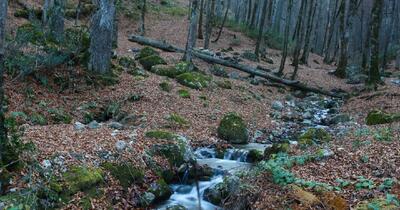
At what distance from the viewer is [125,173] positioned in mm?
6898

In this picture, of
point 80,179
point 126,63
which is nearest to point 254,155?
point 80,179

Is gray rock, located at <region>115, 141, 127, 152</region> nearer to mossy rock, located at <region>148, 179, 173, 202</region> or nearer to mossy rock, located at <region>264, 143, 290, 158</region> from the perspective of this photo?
mossy rock, located at <region>148, 179, 173, 202</region>

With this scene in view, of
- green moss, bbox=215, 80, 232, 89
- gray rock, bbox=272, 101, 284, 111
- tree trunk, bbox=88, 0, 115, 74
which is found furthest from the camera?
green moss, bbox=215, 80, 232, 89

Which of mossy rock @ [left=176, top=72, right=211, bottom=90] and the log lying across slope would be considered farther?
the log lying across slope

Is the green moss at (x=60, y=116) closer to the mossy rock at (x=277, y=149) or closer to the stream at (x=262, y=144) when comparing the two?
the stream at (x=262, y=144)

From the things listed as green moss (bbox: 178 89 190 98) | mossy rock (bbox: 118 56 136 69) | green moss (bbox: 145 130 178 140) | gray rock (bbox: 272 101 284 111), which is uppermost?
mossy rock (bbox: 118 56 136 69)

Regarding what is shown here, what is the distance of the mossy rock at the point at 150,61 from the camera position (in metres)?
16.4

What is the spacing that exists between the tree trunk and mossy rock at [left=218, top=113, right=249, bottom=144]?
4.46 meters

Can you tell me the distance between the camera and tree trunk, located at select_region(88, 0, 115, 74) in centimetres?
1234

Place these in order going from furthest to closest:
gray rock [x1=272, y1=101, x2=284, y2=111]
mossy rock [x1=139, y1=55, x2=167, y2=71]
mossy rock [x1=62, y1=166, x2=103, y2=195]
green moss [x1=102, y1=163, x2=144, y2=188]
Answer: mossy rock [x1=139, y1=55, x2=167, y2=71] → gray rock [x1=272, y1=101, x2=284, y2=111] → green moss [x1=102, y1=163, x2=144, y2=188] → mossy rock [x1=62, y1=166, x2=103, y2=195]

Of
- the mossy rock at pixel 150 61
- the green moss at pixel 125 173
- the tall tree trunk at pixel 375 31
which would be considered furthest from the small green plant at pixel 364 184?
the tall tree trunk at pixel 375 31

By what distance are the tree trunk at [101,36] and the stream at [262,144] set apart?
16.2 feet

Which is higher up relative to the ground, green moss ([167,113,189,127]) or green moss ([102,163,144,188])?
green moss ([102,163,144,188])

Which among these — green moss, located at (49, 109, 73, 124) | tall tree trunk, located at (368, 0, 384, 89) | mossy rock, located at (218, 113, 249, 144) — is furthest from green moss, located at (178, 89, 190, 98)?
tall tree trunk, located at (368, 0, 384, 89)
